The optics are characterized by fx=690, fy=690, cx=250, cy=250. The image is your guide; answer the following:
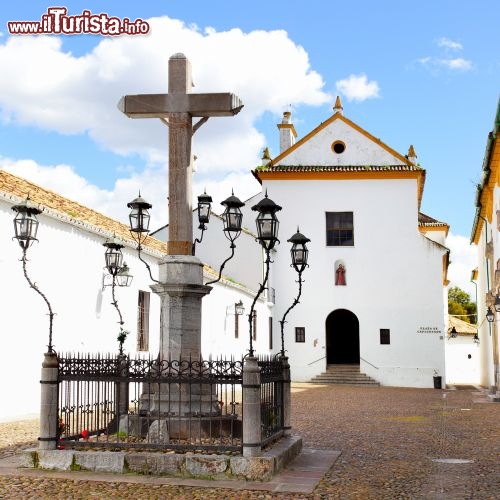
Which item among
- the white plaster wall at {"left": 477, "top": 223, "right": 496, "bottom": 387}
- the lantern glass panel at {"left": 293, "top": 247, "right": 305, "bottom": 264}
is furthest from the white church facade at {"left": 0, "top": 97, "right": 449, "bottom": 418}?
the lantern glass panel at {"left": 293, "top": 247, "right": 305, "bottom": 264}

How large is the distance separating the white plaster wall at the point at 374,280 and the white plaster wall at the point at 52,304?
12885 mm

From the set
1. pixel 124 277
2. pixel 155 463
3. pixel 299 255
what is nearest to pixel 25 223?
pixel 155 463

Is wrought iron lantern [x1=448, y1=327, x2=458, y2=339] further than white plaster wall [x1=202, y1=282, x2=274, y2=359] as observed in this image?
Yes

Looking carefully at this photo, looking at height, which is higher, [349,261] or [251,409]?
[349,261]

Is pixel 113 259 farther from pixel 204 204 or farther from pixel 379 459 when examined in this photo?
pixel 379 459

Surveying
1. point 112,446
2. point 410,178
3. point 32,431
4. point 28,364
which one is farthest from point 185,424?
point 410,178

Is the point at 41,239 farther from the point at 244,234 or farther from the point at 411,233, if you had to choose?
the point at 411,233

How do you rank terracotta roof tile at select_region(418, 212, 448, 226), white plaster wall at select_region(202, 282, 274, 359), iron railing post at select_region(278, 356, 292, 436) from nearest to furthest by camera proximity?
iron railing post at select_region(278, 356, 292, 436), white plaster wall at select_region(202, 282, 274, 359), terracotta roof tile at select_region(418, 212, 448, 226)

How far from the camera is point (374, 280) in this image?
29469 millimetres

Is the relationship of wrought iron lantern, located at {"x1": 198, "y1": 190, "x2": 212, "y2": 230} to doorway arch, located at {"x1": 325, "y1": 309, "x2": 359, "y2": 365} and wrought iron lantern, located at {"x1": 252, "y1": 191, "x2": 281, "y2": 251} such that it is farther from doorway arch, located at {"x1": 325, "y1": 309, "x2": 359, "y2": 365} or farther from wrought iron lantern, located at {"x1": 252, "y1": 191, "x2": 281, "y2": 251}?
doorway arch, located at {"x1": 325, "y1": 309, "x2": 359, "y2": 365}

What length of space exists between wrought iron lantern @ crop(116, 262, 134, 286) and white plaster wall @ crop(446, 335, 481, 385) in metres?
26.7

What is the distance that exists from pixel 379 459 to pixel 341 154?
22340 millimetres

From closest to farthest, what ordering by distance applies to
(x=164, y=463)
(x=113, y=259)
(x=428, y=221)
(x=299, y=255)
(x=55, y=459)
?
(x=164, y=463), (x=55, y=459), (x=299, y=255), (x=113, y=259), (x=428, y=221)

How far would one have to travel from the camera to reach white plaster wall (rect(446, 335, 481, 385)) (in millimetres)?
38844
